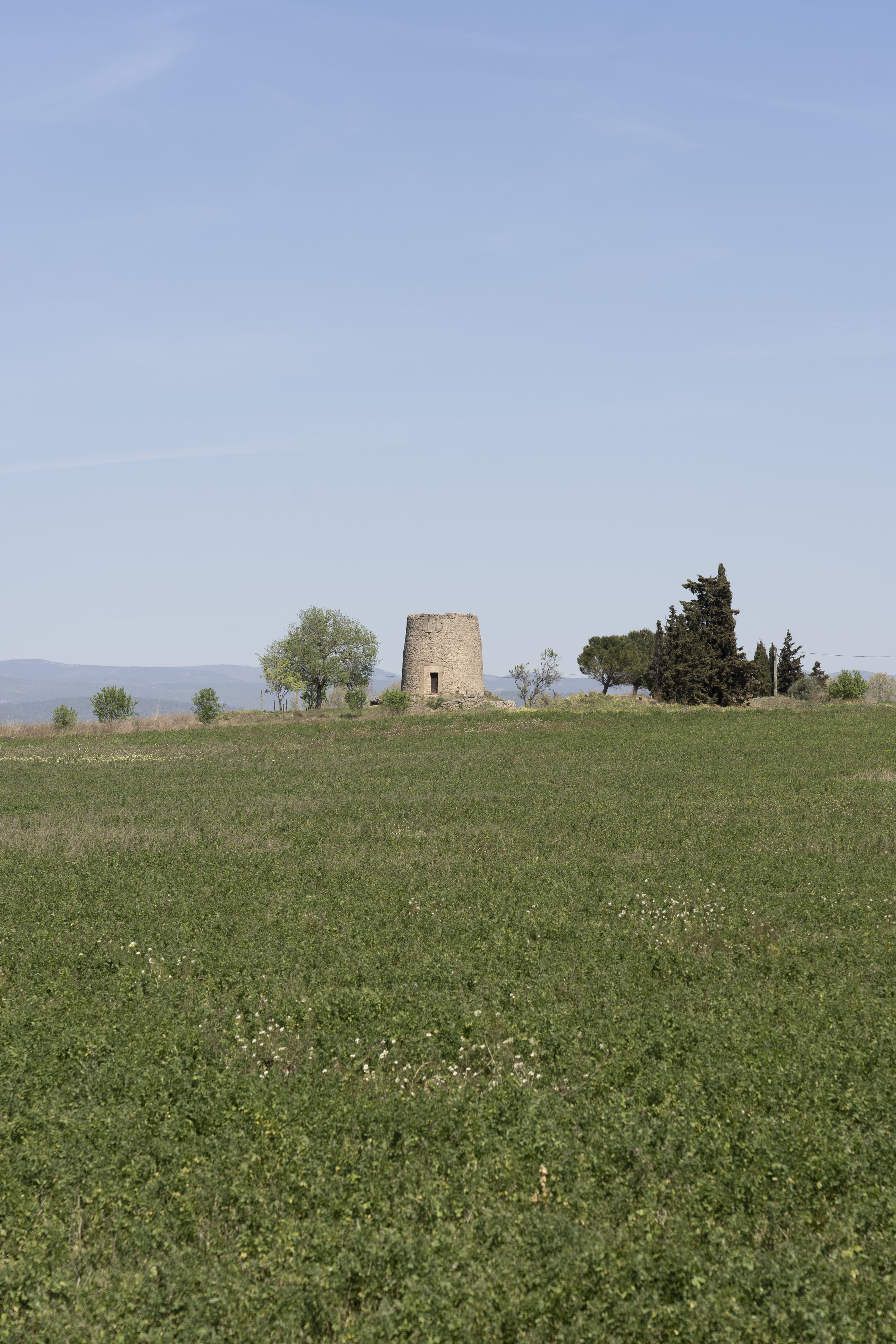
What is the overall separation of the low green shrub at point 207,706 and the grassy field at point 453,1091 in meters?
40.6

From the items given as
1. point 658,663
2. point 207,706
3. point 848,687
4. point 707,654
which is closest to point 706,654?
point 707,654

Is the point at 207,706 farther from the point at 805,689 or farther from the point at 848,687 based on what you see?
the point at 805,689

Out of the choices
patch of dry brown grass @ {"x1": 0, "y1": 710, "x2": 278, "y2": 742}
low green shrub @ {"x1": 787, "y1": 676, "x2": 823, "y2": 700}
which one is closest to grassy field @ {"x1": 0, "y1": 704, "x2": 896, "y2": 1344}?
patch of dry brown grass @ {"x1": 0, "y1": 710, "x2": 278, "y2": 742}

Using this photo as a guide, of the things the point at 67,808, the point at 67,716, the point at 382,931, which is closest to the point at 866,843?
the point at 382,931

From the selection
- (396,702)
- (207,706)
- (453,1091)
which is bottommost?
(453,1091)

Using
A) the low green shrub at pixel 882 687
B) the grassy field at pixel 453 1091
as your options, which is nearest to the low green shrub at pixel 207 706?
the grassy field at pixel 453 1091

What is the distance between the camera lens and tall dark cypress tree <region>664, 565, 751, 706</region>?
64.7 metres

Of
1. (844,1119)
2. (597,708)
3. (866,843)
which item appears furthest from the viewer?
(597,708)

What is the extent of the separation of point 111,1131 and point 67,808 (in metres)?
17.1

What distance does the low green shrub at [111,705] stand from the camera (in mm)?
66062

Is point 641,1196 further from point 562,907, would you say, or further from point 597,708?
point 597,708

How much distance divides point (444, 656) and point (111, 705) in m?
25.0

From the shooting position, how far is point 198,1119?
23.3 feet

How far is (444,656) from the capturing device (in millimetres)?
65500
